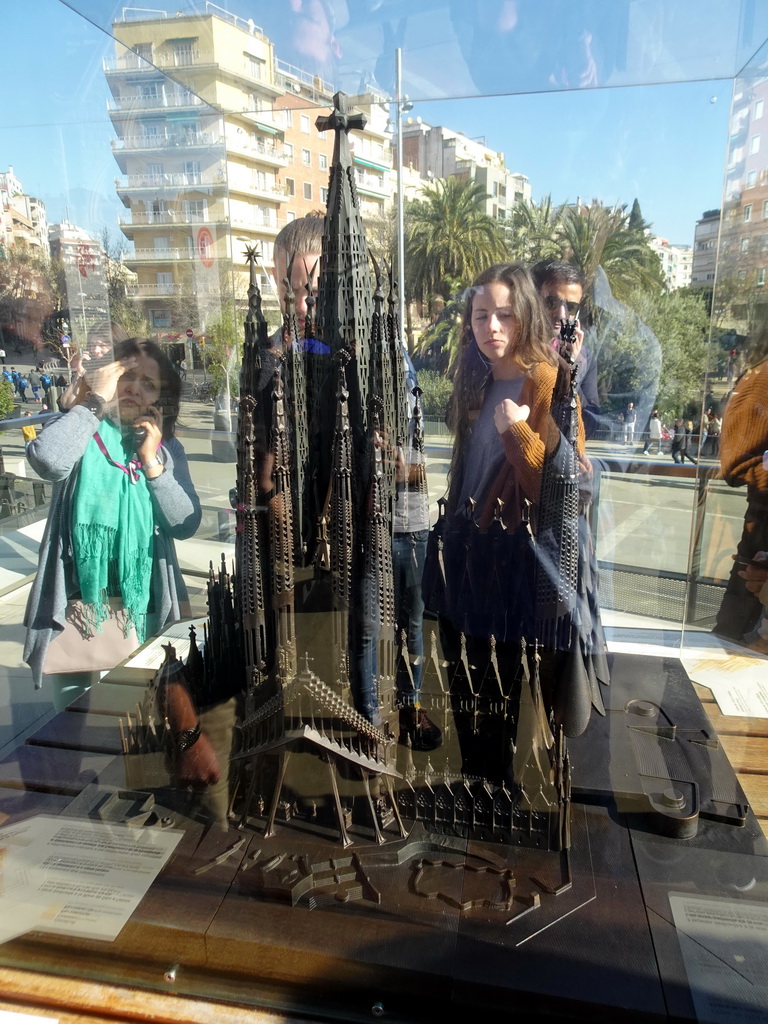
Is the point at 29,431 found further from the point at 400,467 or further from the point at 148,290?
the point at 400,467

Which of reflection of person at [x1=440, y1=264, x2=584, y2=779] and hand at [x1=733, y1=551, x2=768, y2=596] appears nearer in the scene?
reflection of person at [x1=440, y1=264, x2=584, y2=779]

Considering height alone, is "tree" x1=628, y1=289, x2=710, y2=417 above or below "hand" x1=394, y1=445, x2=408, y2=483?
above

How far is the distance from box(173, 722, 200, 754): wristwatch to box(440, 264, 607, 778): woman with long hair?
5.36ft

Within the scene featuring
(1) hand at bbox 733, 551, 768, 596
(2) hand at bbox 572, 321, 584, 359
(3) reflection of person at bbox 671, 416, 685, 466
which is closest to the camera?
(2) hand at bbox 572, 321, 584, 359

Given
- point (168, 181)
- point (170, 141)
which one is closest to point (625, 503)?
point (168, 181)

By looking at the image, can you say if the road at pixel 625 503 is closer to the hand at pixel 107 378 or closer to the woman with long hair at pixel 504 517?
the woman with long hair at pixel 504 517

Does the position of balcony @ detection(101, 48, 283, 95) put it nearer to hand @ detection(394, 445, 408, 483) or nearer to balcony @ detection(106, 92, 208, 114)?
balcony @ detection(106, 92, 208, 114)

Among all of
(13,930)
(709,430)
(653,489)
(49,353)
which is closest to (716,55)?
(709,430)

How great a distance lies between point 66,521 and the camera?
13.8 feet

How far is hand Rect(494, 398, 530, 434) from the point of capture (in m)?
3.49

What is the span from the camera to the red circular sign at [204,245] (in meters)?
3.63

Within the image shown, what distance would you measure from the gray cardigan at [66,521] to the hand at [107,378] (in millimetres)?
166

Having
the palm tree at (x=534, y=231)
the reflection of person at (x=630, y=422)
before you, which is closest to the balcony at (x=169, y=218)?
the palm tree at (x=534, y=231)

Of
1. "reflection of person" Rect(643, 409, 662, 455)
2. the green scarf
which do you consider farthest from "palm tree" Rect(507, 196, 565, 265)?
the green scarf
